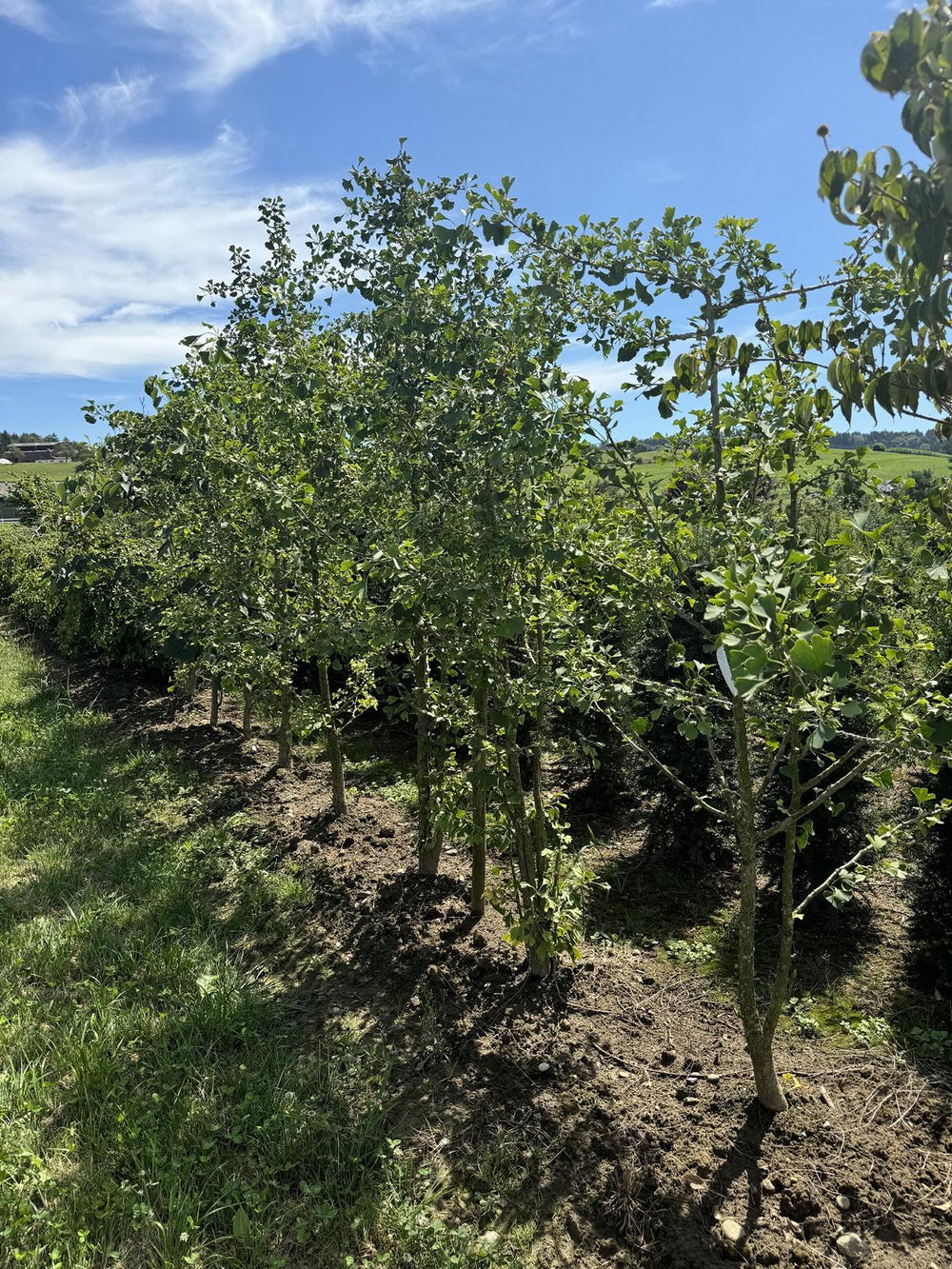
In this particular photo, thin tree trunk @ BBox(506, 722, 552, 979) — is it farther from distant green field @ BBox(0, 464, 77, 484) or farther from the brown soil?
distant green field @ BBox(0, 464, 77, 484)

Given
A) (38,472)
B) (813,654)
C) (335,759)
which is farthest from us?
(38,472)

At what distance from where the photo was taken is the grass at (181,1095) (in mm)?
2322

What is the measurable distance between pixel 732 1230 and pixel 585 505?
8.47 ft

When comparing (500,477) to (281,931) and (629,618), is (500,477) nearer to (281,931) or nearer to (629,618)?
(629,618)

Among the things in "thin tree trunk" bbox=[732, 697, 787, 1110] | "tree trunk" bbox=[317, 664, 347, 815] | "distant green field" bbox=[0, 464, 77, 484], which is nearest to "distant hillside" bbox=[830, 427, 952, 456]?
"thin tree trunk" bbox=[732, 697, 787, 1110]

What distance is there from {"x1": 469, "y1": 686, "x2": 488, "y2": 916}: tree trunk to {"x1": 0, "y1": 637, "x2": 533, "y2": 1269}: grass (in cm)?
106

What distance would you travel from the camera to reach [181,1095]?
2865 mm

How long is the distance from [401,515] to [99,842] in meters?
3.40

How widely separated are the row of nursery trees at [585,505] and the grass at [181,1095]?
1.00 metres

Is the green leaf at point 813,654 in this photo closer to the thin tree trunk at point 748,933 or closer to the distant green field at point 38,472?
the thin tree trunk at point 748,933

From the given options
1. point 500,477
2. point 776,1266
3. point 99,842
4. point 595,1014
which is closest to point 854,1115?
point 776,1266

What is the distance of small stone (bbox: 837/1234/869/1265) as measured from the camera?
2.27 meters

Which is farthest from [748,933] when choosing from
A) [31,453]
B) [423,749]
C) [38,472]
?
[31,453]

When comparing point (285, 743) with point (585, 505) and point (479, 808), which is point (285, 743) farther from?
point (585, 505)
